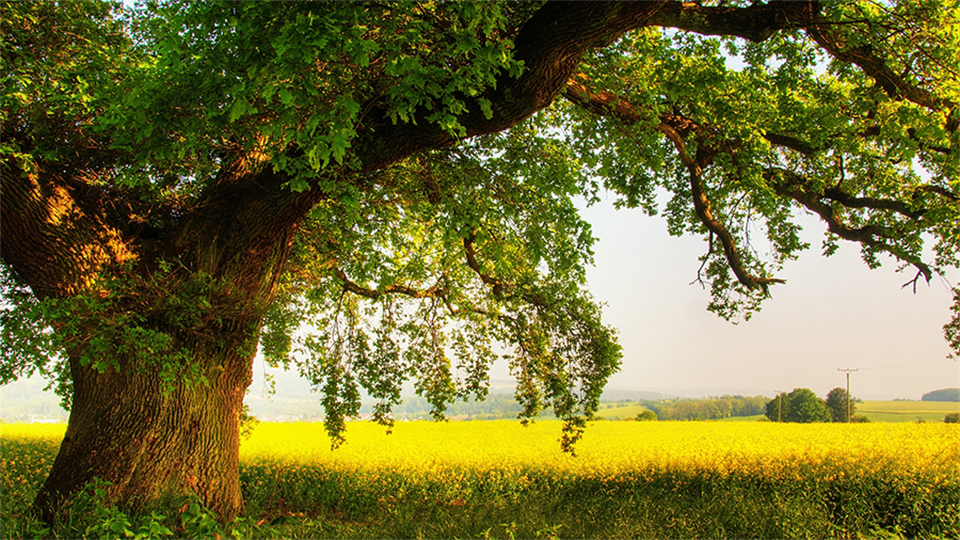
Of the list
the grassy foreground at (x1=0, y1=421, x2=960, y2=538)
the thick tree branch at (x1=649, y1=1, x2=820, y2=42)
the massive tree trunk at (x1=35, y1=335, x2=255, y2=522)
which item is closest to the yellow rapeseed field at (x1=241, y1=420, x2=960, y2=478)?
the grassy foreground at (x1=0, y1=421, x2=960, y2=538)

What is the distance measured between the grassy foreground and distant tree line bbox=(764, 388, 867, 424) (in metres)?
9.49

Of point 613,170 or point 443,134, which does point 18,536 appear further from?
point 613,170

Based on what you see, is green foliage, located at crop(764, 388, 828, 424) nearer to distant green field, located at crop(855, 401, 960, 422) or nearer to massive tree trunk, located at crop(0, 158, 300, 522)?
distant green field, located at crop(855, 401, 960, 422)

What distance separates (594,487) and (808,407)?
63.2 feet

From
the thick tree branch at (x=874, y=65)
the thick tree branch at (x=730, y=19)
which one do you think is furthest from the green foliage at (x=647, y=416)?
the thick tree branch at (x=730, y=19)

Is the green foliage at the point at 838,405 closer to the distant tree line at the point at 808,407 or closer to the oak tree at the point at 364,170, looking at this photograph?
the distant tree line at the point at 808,407

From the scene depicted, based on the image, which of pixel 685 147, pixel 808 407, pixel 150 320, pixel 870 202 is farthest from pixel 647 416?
pixel 150 320

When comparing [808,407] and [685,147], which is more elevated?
[685,147]

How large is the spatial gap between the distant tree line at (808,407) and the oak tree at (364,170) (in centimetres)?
1615

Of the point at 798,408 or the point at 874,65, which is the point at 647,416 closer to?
the point at 798,408

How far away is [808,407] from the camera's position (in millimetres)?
24328

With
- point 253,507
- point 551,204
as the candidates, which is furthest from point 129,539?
point 551,204

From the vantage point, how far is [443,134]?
232 inches

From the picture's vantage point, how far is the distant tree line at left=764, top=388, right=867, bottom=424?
23.2 m
